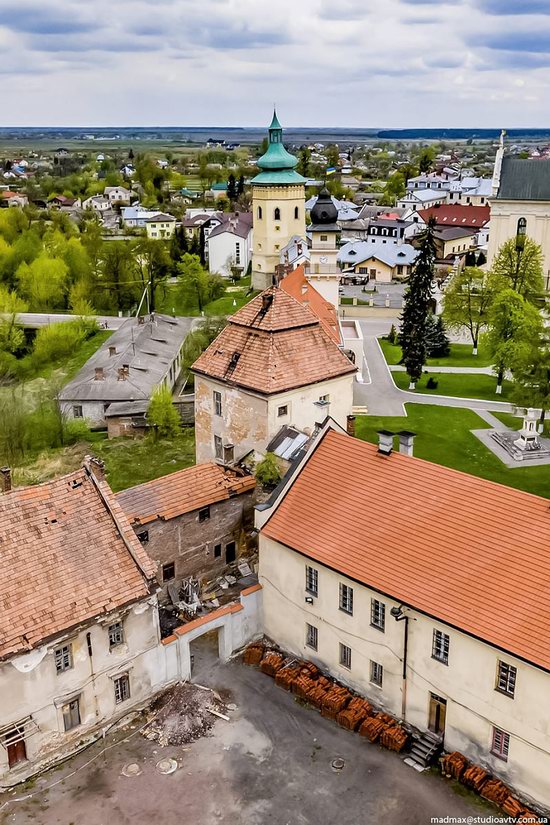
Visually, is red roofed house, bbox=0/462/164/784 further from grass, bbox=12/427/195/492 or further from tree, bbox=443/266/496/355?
tree, bbox=443/266/496/355

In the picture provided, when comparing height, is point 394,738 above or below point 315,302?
below

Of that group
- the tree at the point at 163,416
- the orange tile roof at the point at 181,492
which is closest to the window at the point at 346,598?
the orange tile roof at the point at 181,492

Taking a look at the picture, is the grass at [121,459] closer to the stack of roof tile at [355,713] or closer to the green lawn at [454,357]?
the stack of roof tile at [355,713]

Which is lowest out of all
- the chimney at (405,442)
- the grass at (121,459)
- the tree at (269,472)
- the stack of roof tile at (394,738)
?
the grass at (121,459)

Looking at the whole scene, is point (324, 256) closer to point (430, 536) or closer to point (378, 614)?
point (430, 536)

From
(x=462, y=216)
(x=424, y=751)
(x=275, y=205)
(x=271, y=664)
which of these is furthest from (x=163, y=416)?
(x=462, y=216)

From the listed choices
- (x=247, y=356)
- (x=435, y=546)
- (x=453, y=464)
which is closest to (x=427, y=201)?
(x=453, y=464)
